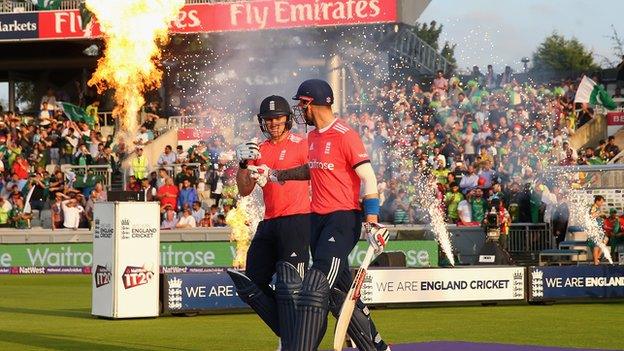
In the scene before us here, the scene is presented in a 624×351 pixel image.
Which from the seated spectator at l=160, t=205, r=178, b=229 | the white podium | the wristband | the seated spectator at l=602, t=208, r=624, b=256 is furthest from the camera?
the seated spectator at l=160, t=205, r=178, b=229

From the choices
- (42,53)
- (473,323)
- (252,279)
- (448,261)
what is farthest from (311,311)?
(42,53)

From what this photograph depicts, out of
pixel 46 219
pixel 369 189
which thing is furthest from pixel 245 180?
pixel 46 219

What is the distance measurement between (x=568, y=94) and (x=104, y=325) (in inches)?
831

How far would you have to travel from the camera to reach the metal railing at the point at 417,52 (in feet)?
129

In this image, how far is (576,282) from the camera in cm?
2081

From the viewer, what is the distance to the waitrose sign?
2798 centimetres

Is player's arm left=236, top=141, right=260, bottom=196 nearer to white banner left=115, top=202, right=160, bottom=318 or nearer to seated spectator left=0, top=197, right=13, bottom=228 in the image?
white banner left=115, top=202, right=160, bottom=318

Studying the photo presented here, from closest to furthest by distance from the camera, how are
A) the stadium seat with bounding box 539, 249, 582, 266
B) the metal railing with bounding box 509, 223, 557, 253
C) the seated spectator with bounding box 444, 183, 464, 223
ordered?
the stadium seat with bounding box 539, 249, 582, 266 < the metal railing with bounding box 509, 223, 557, 253 < the seated spectator with bounding box 444, 183, 464, 223

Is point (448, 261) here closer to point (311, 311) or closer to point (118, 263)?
point (118, 263)

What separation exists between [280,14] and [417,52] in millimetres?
7027

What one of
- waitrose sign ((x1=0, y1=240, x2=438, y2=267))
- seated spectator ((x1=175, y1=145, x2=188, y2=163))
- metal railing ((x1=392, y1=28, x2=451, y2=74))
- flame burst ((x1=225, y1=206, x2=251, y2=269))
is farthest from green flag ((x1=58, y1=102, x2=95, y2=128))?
flame burst ((x1=225, y1=206, x2=251, y2=269))

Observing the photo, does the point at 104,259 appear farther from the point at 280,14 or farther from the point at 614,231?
the point at 280,14

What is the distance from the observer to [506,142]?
30.9 m

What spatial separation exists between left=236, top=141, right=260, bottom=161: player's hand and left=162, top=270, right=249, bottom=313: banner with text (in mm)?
7524
